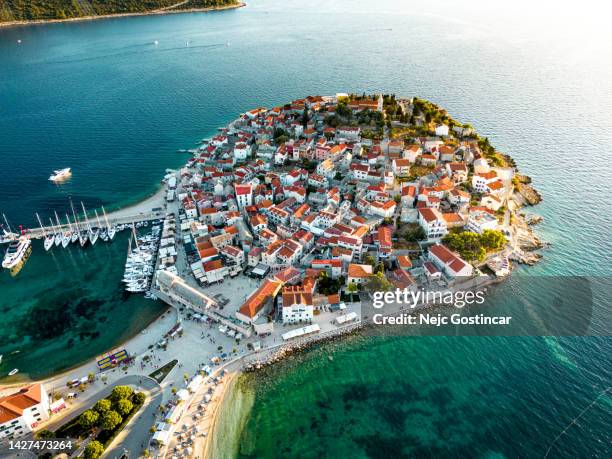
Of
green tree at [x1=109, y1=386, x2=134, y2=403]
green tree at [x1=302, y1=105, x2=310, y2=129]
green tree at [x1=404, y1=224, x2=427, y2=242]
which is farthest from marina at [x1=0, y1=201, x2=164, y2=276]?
green tree at [x1=404, y1=224, x2=427, y2=242]

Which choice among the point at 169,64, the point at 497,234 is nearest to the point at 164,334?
the point at 497,234

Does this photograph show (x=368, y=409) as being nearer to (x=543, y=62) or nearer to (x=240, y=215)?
(x=240, y=215)

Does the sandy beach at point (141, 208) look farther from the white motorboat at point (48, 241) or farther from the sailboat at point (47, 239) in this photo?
the sailboat at point (47, 239)

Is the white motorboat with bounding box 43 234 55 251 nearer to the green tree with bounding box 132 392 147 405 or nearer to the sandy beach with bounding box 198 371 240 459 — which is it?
the green tree with bounding box 132 392 147 405

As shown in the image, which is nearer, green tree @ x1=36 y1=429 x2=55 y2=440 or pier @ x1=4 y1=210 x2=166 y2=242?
green tree @ x1=36 y1=429 x2=55 y2=440

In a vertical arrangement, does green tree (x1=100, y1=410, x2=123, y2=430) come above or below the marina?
below

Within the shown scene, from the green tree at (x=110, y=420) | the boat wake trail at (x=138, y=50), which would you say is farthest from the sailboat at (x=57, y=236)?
the boat wake trail at (x=138, y=50)

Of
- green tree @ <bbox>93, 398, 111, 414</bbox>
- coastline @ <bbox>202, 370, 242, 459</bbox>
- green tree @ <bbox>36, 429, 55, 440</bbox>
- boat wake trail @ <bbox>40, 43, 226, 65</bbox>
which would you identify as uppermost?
boat wake trail @ <bbox>40, 43, 226, 65</bbox>

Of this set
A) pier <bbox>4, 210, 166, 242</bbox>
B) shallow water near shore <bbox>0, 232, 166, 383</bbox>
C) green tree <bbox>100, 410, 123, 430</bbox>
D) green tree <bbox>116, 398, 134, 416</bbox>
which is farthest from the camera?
pier <bbox>4, 210, 166, 242</bbox>
